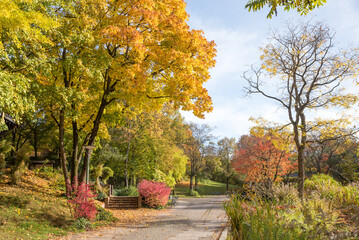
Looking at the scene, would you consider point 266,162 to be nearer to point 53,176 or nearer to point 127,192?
point 127,192

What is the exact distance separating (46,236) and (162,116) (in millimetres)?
16847

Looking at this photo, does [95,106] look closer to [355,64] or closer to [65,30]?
[65,30]

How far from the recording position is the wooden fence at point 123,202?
18609 millimetres

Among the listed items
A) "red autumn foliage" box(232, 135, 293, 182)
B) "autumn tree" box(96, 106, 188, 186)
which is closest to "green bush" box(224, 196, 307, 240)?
"red autumn foliage" box(232, 135, 293, 182)

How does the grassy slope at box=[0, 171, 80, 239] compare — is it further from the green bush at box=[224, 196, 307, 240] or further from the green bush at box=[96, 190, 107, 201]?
the green bush at box=[224, 196, 307, 240]

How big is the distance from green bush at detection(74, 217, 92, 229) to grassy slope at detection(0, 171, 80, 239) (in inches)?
9.9

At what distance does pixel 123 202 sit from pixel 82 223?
8470mm

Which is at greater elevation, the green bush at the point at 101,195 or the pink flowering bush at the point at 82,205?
the pink flowering bush at the point at 82,205

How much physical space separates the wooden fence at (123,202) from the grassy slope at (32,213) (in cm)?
491

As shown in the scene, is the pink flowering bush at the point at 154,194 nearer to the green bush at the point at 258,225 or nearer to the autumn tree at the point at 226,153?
the green bush at the point at 258,225

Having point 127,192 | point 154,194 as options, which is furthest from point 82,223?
point 127,192

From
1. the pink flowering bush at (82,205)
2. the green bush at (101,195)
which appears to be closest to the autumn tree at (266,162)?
the green bush at (101,195)

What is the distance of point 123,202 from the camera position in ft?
62.8

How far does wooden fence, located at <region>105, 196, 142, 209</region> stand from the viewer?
18.6 m
